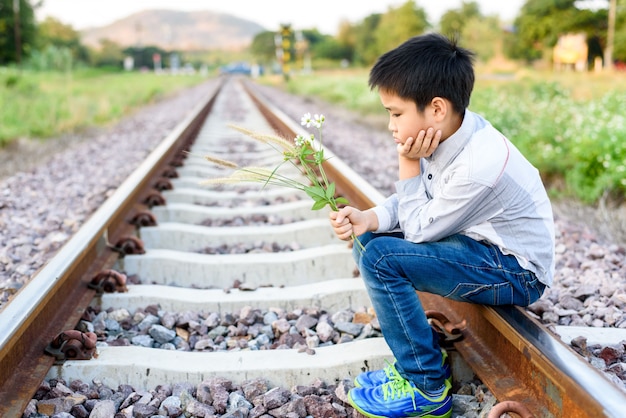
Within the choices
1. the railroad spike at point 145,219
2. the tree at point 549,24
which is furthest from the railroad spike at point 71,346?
the tree at point 549,24

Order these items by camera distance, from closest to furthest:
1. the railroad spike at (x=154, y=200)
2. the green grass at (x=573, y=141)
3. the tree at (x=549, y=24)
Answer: the railroad spike at (x=154, y=200) < the green grass at (x=573, y=141) < the tree at (x=549, y=24)

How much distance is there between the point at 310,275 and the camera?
2.97 meters

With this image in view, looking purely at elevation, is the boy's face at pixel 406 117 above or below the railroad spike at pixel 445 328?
above

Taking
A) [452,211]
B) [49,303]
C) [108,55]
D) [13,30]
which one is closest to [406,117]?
[452,211]

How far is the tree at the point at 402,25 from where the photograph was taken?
207ft

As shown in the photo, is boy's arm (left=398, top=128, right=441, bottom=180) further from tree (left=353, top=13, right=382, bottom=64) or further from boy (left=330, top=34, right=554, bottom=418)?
tree (left=353, top=13, right=382, bottom=64)

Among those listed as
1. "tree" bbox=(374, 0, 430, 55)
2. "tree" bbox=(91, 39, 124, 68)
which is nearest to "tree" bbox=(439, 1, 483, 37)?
"tree" bbox=(374, 0, 430, 55)

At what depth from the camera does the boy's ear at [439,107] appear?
189cm

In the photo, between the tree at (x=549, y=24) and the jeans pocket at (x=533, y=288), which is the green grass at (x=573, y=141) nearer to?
the jeans pocket at (x=533, y=288)

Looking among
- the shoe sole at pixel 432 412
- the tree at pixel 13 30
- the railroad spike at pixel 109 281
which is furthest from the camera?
the tree at pixel 13 30

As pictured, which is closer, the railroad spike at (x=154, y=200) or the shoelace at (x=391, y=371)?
the shoelace at (x=391, y=371)

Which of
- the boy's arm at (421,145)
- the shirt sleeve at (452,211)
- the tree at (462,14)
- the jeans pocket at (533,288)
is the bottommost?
the jeans pocket at (533,288)

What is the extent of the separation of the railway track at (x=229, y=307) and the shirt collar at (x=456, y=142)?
0.46m

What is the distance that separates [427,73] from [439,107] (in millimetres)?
105
